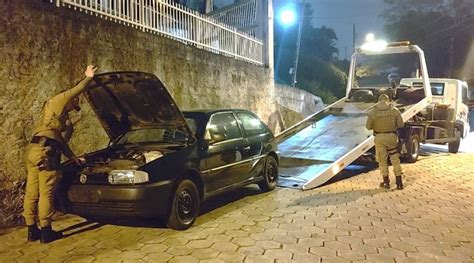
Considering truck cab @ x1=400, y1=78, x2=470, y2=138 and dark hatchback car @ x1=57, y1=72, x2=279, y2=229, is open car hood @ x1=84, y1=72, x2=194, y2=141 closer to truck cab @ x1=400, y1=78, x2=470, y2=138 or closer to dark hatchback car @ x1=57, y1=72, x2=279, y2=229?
dark hatchback car @ x1=57, y1=72, x2=279, y2=229

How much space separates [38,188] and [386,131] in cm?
595

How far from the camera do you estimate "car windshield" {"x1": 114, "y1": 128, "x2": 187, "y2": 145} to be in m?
5.95

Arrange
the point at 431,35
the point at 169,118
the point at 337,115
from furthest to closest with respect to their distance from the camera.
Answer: the point at 431,35, the point at 337,115, the point at 169,118

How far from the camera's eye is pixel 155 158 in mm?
5164

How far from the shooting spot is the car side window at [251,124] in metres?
7.04

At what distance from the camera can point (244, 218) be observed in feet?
19.3

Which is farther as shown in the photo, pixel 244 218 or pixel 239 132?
pixel 239 132

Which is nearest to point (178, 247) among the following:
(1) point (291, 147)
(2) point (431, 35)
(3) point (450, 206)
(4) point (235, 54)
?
(3) point (450, 206)

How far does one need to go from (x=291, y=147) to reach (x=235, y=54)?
3.38m

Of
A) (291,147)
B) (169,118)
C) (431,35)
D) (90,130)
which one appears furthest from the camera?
(431,35)

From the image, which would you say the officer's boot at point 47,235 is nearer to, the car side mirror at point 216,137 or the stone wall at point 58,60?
the stone wall at point 58,60

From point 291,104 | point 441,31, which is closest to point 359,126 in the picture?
point 291,104

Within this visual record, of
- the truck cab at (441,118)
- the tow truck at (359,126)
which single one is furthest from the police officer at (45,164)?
the truck cab at (441,118)

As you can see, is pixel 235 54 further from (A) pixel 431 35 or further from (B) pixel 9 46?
(A) pixel 431 35
